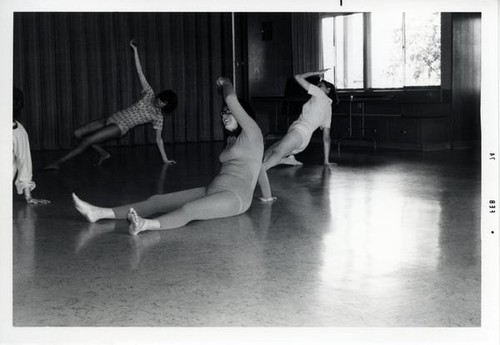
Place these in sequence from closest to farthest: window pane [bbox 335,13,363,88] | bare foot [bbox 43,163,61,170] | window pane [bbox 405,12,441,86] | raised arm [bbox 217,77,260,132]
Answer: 1. raised arm [bbox 217,77,260,132]
2. bare foot [bbox 43,163,61,170]
3. window pane [bbox 405,12,441,86]
4. window pane [bbox 335,13,363,88]

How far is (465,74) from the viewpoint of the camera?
9.38 m

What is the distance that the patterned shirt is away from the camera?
7051 millimetres

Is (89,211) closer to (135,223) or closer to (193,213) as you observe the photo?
(135,223)

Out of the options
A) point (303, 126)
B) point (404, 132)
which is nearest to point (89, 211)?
point (303, 126)

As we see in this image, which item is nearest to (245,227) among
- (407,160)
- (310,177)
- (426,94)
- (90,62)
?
(310,177)

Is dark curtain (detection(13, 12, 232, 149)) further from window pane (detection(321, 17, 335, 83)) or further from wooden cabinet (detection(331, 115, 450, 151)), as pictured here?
wooden cabinet (detection(331, 115, 450, 151))

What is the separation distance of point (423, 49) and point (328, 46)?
6.20 ft

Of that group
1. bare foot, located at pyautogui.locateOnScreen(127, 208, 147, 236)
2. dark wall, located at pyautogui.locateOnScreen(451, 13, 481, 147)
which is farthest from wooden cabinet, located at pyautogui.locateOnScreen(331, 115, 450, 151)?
bare foot, located at pyautogui.locateOnScreen(127, 208, 147, 236)

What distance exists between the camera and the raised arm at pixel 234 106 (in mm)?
3586

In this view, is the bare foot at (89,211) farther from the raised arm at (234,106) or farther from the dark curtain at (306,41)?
the dark curtain at (306,41)

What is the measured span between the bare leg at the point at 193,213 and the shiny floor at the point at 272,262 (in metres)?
0.06

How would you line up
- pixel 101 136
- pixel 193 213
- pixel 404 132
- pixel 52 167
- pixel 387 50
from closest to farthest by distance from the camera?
pixel 193 213
pixel 52 167
pixel 101 136
pixel 404 132
pixel 387 50

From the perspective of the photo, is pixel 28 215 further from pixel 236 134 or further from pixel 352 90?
pixel 352 90

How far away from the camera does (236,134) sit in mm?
4027
